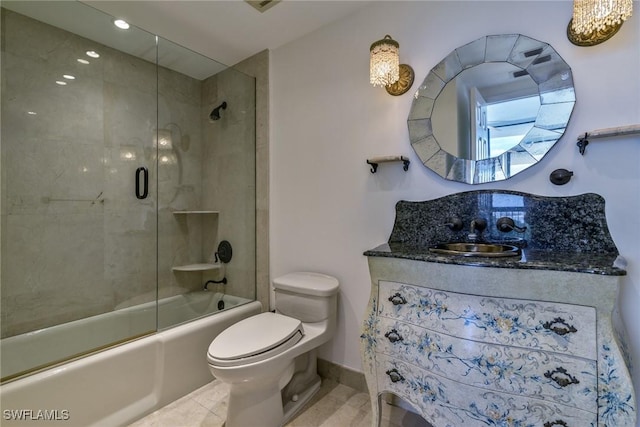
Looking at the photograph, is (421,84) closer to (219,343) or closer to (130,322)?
(219,343)

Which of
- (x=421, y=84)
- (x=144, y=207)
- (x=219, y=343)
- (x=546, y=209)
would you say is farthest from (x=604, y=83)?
(x=144, y=207)

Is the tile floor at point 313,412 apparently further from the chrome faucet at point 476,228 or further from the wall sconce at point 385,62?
the wall sconce at point 385,62

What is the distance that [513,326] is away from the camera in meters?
0.95

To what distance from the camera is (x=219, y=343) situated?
139 cm

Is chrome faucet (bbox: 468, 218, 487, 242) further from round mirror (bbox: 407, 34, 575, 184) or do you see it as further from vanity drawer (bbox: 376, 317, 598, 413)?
vanity drawer (bbox: 376, 317, 598, 413)

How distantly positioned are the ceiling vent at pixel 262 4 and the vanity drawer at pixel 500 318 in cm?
177

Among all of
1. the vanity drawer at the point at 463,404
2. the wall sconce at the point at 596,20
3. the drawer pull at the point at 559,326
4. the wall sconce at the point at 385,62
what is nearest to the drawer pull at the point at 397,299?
the vanity drawer at the point at 463,404

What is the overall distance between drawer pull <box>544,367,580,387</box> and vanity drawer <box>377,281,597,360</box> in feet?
0.20

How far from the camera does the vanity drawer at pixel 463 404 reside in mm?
890

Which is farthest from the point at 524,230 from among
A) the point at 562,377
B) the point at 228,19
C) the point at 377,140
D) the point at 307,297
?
the point at 228,19

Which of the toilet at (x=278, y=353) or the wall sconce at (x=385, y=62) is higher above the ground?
the wall sconce at (x=385, y=62)

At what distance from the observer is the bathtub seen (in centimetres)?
132
